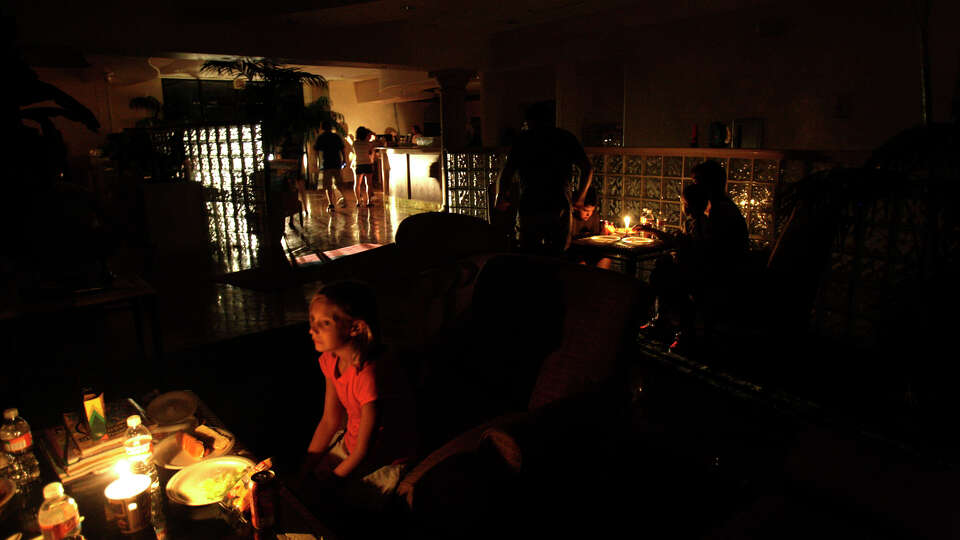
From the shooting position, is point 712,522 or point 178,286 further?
point 178,286

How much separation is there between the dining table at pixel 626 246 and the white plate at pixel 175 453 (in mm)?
3135

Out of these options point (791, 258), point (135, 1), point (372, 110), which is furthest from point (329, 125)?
point (791, 258)

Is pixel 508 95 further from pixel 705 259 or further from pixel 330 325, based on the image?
pixel 330 325

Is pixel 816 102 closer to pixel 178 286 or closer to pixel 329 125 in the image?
pixel 178 286

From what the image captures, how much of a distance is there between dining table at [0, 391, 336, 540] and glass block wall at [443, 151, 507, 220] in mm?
6095

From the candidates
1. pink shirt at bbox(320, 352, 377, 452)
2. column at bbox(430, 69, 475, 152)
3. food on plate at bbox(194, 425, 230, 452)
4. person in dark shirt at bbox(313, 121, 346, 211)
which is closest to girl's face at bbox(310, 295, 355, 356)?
pink shirt at bbox(320, 352, 377, 452)

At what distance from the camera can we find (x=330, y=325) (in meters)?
2.00

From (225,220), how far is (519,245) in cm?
527

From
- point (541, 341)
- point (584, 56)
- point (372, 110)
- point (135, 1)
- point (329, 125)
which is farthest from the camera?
point (372, 110)

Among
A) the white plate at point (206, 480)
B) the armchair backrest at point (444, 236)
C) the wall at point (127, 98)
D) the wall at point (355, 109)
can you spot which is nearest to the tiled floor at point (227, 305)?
the armchair backrest at point (444, 236)

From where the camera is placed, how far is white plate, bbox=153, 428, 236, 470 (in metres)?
2.10

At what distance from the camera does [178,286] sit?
249 inches

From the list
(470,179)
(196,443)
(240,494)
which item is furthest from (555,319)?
(470,179)

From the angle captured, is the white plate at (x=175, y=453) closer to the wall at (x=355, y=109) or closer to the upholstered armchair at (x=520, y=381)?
the upholstered armchair at (x=520, y=381)
